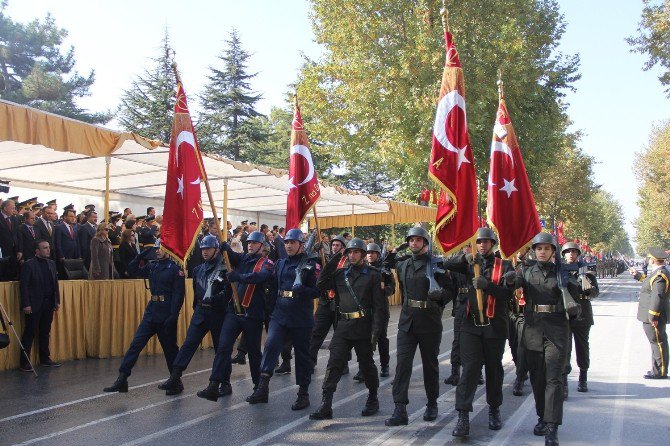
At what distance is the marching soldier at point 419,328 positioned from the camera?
23.5 feet

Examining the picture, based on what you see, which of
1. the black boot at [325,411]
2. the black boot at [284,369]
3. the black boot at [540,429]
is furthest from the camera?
the black boot at [284,369]

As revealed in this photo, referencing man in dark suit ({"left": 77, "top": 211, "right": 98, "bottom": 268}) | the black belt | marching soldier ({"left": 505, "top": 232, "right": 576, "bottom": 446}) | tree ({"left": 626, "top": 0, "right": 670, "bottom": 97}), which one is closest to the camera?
marching soldier ({"left": 505, "top": 232, "right": 576, "bottom": 446})

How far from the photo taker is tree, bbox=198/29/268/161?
4503 centimetres

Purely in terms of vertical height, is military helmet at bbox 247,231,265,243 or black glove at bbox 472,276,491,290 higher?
military helmet at bbox 247,231,265,243

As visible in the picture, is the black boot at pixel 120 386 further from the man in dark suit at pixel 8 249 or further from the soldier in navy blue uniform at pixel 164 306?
the man in dark suit at pixel 8 249

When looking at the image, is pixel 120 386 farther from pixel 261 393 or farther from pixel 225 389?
pixel 261 393

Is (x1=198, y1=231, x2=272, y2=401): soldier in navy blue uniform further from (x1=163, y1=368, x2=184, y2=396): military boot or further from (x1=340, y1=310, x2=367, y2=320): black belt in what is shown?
(x1=340, y1=310, x2=367, y2=320): black belt

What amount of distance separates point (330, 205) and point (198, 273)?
1582 cm

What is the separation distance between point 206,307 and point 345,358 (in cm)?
217

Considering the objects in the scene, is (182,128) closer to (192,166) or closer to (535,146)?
(192,166)

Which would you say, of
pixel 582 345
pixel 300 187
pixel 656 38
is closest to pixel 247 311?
pixel 300 187

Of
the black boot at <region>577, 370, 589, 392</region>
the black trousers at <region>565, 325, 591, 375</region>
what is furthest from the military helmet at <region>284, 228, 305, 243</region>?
the black boot at <region>577, 370, 589, 392</region>

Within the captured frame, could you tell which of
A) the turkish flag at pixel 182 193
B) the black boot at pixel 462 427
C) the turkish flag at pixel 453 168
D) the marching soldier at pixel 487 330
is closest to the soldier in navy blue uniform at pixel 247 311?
the turkish flag at pixel 182 193

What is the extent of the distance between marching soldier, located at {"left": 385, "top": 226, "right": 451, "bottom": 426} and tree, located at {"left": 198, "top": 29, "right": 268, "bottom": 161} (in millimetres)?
37831
